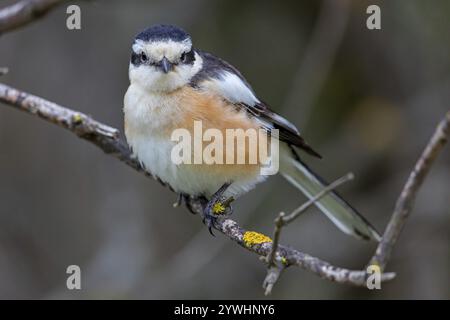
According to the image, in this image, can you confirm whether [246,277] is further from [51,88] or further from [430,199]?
[51,88]

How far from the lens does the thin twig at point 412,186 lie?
2.25 meters

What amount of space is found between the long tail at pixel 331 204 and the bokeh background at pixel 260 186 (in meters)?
1.00

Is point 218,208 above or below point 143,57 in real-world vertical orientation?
below

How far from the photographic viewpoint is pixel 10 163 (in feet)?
23.2

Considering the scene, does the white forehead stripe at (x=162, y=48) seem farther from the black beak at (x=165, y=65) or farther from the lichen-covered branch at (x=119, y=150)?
the lichen-covered branch at (x=119, y=150)

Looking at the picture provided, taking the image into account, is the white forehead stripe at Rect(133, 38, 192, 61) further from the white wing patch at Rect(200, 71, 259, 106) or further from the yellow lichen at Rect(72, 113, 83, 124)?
the yellow lichen at Rect(72, 113, 83, 124)

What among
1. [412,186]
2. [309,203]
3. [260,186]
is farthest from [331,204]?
[412,186]

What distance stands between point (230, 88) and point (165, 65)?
0.57 metres

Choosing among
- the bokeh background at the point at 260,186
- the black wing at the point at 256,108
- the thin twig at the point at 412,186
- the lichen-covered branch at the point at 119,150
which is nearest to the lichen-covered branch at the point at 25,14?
the lichen-covered branch at the point at 119,150

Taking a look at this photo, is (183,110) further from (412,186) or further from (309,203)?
(412,186)

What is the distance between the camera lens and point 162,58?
14.6 feet

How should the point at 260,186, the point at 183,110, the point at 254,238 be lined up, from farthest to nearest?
the point at 260,186 < the point at 183,110 < the point at 254,238
